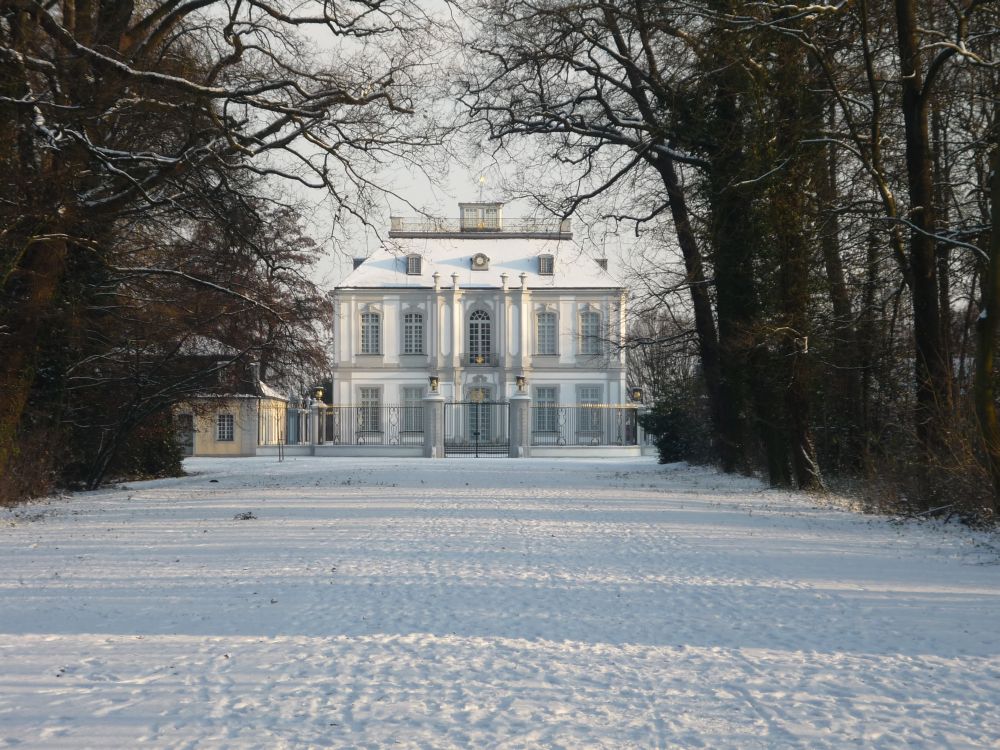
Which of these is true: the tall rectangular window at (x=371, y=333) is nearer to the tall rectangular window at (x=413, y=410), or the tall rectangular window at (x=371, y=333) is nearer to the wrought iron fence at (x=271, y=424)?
the tall rectangular window at (x=413, y=410)

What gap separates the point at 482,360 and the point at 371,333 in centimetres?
502

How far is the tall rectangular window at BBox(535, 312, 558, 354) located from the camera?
173ft

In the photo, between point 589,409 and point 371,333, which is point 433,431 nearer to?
point 589,409

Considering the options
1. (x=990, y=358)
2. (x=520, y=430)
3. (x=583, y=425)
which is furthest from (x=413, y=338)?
(x=990, y=358)

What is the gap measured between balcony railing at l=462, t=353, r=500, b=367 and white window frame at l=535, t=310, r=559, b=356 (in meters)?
1.90

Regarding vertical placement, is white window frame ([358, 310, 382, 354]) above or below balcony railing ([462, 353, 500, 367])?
above

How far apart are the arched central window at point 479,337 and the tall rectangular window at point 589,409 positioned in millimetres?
4408

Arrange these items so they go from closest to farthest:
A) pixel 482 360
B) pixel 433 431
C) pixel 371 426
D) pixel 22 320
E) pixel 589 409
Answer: pixel 22 320, pixel 433 431, pixel 589 409, pixel 371 426, pixel 482 360

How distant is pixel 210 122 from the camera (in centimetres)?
1570

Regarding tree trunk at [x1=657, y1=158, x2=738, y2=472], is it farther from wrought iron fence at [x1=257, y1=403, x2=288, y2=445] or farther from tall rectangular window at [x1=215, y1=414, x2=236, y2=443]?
tall rectangular window at [x1=215, y1=414, x2=236, y2=443]

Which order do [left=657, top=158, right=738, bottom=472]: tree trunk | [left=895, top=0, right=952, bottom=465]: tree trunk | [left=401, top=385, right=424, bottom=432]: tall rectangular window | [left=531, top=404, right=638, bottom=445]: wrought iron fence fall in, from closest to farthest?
[left=895, top=0, right=952, bottom=465]: tree trunk < [left=657, top=158, right=738, bottom=472]: tree trunk < [left=401, top=385, right=424, bottom=432]: tall rectangular window < [left=531, top=404, right=638, bottom=445]: wrought iron fence

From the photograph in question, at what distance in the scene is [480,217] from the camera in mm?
55500

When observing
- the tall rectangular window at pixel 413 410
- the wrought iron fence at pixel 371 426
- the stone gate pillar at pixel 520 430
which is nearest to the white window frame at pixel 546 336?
the tall rectangular window at pixel 413 410

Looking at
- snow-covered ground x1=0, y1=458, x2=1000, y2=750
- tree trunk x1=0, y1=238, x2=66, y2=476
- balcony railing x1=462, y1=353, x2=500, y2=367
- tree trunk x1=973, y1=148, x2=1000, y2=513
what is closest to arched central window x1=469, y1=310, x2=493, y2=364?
balcony railing x1=462, y1=353, x2=500, y2=367
